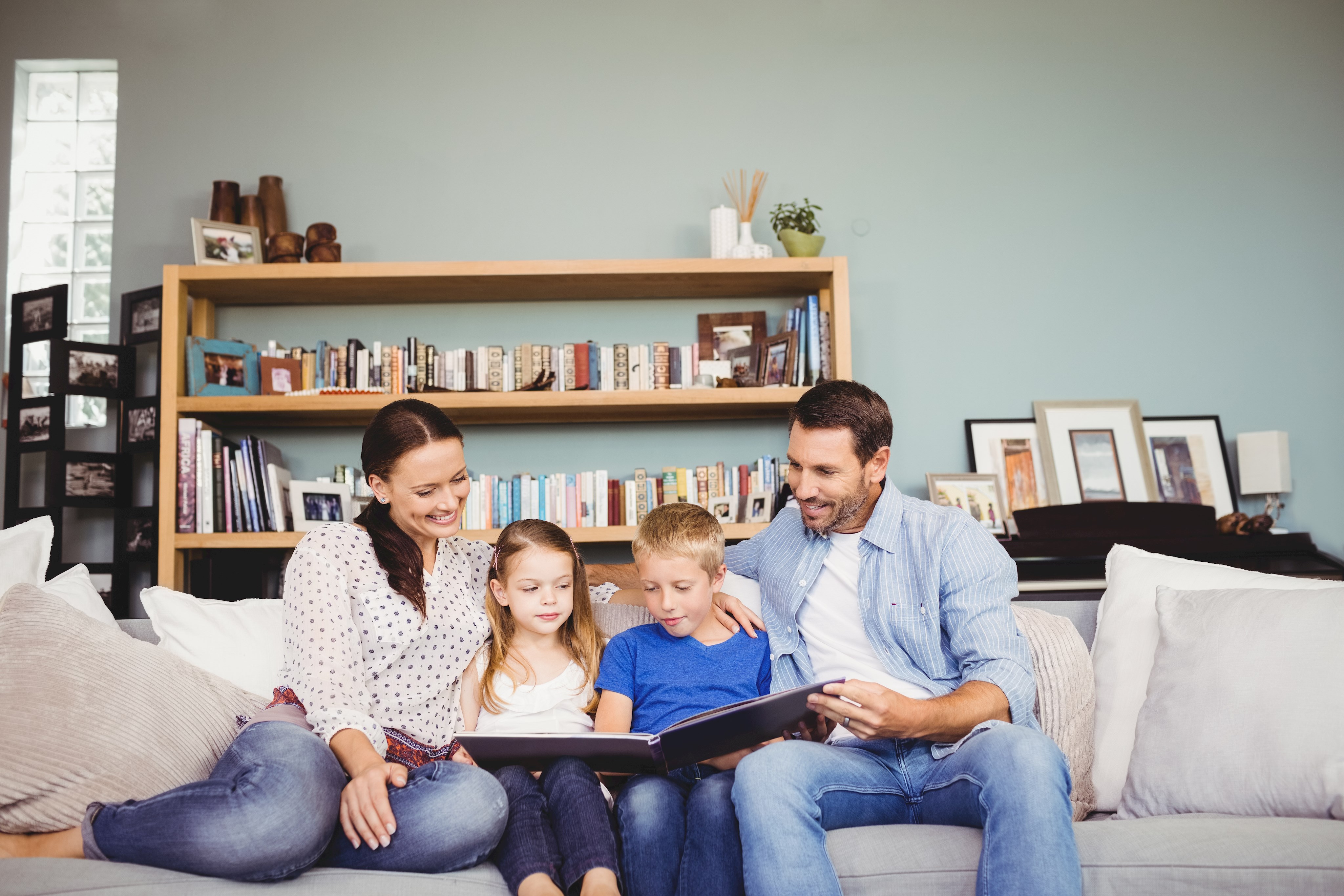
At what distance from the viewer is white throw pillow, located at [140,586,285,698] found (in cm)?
180

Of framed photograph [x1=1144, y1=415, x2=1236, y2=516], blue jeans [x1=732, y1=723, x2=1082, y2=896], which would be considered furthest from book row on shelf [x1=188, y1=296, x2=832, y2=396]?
blue jeans [x1=732, y1=723, x2=1082, y2=896]

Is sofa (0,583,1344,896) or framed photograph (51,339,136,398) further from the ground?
framed photograph (51,339,136,398)

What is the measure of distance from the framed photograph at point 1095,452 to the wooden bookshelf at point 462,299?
75cm

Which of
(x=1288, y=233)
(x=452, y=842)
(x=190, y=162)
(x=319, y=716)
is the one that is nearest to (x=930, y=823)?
(x=452, y=842)

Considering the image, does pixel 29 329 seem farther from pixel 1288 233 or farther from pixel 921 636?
pixel 1288 233

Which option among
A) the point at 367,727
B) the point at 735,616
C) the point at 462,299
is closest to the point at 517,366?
the point at 462,299

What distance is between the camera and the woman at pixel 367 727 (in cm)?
129

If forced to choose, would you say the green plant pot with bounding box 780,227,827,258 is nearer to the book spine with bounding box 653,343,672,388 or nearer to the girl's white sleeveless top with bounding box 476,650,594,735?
the book spine with bounding box 653,343,672,388

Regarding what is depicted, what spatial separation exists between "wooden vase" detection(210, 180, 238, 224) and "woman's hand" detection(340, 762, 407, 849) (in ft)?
8.06

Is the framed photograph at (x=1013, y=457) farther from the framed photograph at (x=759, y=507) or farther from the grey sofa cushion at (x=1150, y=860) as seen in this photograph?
the grey sofa cushion at (x=1150, y=860)

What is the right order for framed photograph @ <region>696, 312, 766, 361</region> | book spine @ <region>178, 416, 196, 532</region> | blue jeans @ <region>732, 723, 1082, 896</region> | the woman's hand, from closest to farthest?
1. blue jeans @ <region>732, 723, 1082, 896</region>
2. the woman's hand
3. book spine @ <region>178, 416, 196, 532</region>
4. framed photograph @ <region>696, 312, 766, 361</region>

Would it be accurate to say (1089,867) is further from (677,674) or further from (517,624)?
(517,624)

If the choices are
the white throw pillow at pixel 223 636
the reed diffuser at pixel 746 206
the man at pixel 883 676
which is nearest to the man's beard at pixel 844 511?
the man at pixel 883 676

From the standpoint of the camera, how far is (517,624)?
1.87 metres
